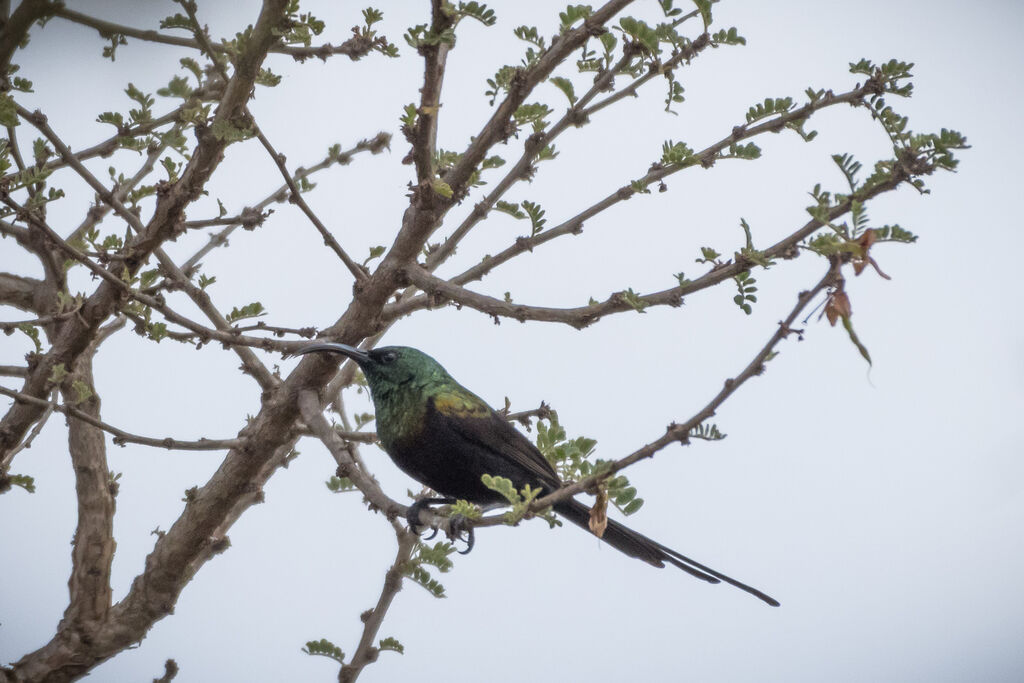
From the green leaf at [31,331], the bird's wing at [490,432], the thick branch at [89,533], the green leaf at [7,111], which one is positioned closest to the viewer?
the green leaf at [7,111]

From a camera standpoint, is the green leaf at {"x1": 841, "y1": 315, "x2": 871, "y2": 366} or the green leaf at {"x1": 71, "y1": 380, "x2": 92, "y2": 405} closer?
the green leaf at {"x1": 841, "y1": 315, "x2": 871, "y2": 366}

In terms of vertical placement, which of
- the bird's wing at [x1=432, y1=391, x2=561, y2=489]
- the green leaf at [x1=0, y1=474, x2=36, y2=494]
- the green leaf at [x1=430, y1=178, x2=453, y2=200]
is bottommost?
the green leaf at [x1=0, y1=474, x2=36, y2=494]

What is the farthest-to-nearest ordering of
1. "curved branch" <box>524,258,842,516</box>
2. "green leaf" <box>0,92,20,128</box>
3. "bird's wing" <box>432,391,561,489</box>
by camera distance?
"bird's wing" <box>432,391,561,489</box>
"green leaf" <box>0,92,20,128</box>
"curved branch" <box>524,258,842,516</box>

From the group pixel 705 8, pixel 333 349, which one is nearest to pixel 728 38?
pixel 705 8

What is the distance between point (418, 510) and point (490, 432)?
0.65 metres

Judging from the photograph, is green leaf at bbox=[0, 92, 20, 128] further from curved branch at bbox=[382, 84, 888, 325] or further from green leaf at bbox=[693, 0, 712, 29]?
green leaf at bbox=[693, 0, 712, 29]

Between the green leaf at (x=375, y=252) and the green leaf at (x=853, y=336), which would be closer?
the green leaf at (x=853, y=336)

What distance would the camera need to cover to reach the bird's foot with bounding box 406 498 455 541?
254 centimetres

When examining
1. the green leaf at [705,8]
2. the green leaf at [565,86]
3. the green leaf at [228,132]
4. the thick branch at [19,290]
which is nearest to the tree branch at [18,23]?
the green leaf at [228,132]

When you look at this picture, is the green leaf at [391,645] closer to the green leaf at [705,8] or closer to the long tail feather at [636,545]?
the long tail feather at [636,545]

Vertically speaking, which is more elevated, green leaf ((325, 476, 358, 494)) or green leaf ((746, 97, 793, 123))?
green leaf ((746, 97, 793, 123))

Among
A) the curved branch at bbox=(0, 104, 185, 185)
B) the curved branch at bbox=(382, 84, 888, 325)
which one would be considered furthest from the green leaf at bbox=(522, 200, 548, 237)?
the curved branch at bbox=(0, 104, 185, 185)

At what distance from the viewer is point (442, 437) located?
10.4ft

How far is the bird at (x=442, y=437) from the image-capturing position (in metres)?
3.16
